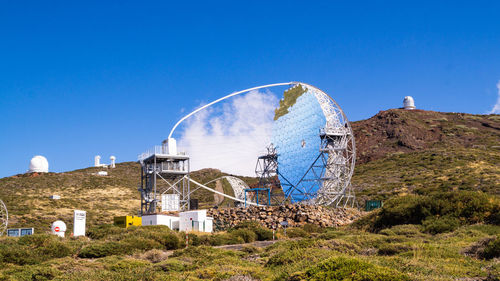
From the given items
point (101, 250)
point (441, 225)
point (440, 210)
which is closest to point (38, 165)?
point (101, 250)

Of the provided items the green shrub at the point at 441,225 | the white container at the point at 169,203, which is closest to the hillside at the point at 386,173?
the white container at the point at 169,203

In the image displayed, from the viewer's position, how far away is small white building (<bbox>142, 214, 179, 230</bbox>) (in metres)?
39.3

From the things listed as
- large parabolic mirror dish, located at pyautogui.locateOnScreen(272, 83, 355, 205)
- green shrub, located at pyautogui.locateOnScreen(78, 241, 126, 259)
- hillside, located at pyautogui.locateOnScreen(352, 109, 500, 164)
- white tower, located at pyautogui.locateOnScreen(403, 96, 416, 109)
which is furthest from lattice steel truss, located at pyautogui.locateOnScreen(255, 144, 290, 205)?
white tower, located at pyautogui.locateOnScreen(403, 96, 416, 109)

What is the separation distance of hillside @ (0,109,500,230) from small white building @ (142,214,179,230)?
17.6 metres

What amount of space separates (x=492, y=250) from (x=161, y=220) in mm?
28481

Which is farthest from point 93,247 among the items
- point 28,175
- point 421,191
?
point 28,175

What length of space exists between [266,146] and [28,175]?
6461 centimetres

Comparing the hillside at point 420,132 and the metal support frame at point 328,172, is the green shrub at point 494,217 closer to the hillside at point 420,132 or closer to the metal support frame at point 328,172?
the metal support frame at point 328,172

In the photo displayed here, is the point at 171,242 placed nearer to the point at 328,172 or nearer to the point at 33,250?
the point at 33,250

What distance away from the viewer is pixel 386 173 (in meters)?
73.1

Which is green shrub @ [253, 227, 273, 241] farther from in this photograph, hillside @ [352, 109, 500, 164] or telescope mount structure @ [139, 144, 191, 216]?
hillside @ [352, 109, 500, 164]

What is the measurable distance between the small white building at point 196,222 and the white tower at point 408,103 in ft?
304

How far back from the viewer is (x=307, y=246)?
18734mm

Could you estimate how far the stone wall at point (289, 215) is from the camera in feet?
129
